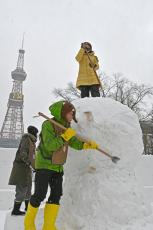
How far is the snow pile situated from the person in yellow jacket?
1587 mm

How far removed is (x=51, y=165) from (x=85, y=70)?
8.83 feet

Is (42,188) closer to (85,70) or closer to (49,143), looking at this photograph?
(49,143)

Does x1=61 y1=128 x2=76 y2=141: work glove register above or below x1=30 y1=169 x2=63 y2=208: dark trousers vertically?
above

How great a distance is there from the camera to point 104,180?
3217 millimetres

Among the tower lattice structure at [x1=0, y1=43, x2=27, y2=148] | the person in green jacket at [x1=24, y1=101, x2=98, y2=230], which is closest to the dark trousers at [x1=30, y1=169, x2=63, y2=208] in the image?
the person in green jacket at [x1=24, y1=101, x2=98, y2=230]

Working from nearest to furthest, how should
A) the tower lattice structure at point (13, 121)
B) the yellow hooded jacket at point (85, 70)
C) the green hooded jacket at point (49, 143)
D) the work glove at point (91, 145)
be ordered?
the green hooded jacket at point (49, 143) → the work glove at point (91, 145) → the yellow hooded jacket at point (85, 70) → the tower lattice structure at point (13, 121)

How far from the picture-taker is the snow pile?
3.02 m

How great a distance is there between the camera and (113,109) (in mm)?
3555

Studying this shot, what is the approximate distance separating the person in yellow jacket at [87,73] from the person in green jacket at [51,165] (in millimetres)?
2256

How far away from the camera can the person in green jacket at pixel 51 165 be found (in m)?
2.97

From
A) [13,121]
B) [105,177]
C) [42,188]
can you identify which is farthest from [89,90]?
[13,121]

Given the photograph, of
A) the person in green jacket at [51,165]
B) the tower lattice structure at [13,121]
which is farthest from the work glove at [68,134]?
the tower lattice structure at [13,121]

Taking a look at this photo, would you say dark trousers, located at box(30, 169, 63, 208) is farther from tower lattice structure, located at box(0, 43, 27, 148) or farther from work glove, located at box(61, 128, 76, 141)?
tower lattice structure, located at box(0, 43, 27, 148)

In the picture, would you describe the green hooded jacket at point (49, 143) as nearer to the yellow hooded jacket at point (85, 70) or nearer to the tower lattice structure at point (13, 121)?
the yellow hooded jacket at point (85, 70)
